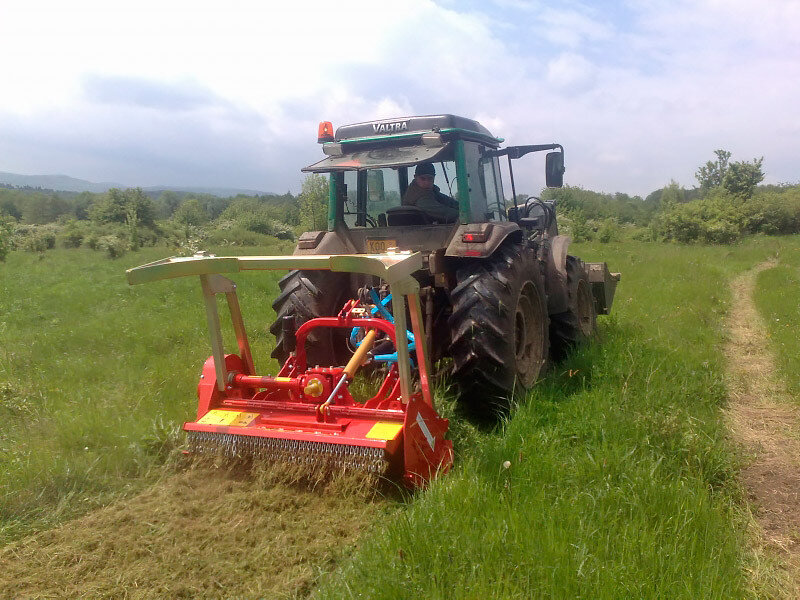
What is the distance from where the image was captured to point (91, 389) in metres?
5.32

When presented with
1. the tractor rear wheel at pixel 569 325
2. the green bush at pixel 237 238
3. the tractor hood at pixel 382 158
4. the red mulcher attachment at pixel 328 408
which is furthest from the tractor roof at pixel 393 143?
the green bush at pixel 237 238

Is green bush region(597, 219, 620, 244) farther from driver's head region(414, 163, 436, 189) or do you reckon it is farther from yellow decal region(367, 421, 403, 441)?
yellow decal region(367, 421, 403, 441)

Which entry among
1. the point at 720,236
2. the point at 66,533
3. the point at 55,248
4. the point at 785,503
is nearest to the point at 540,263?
the point at 785,503

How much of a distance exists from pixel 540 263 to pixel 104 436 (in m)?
3.67

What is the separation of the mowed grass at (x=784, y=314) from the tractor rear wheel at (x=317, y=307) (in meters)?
3.90

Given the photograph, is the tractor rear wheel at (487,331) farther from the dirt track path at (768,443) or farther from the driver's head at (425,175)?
the dirt track path at (768,443)

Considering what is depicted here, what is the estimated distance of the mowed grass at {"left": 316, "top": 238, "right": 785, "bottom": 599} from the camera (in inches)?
95.7

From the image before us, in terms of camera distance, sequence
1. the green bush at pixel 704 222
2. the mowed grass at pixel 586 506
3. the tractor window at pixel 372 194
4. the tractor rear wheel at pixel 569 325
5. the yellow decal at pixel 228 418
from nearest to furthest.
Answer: the mowed grass at pixel 586 506 < the yellow decal at pixel 228 418 < the tractor window at pixel 372 194 < the tractor rear wheel at pixel 569 325 < the green bush at pixel 704 222

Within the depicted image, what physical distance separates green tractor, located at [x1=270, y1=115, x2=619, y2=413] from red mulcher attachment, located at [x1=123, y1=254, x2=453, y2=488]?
573mm

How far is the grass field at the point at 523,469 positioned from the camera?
249cm

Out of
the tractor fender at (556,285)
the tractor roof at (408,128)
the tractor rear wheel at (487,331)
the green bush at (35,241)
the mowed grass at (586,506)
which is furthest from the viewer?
the green bush at (35,241)

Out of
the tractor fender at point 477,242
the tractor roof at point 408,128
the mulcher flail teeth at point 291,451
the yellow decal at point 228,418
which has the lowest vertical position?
the mulcher flail teeth at point 291,451

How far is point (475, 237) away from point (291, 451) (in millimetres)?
1927

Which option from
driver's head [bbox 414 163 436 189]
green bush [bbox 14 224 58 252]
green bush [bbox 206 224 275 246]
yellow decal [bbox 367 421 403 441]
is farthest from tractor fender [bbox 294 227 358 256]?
green bush [bbox 206 224 275 246]
